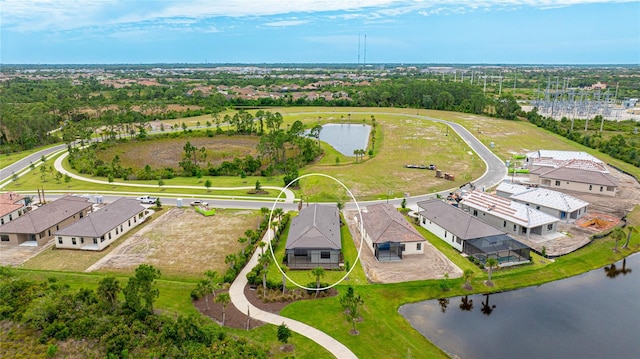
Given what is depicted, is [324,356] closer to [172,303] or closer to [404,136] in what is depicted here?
[172,303]

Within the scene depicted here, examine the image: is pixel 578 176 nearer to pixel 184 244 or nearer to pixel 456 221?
pixel 456 221

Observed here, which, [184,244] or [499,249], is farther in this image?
[184,244]

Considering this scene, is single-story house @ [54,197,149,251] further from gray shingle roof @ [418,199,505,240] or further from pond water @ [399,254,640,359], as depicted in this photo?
gray shingle roof @ [418,199,505,240]

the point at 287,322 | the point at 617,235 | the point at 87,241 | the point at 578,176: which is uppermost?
the point at 578,176

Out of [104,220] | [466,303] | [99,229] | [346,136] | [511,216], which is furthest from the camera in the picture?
[346,136]

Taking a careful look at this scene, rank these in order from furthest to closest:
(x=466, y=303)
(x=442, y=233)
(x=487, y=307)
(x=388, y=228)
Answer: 1. (x=442, y=233)
2. (x=388, y=228)
3. (x=466, y=303)
4. (x=487, y=307)

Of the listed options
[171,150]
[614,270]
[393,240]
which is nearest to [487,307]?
[393,240]
